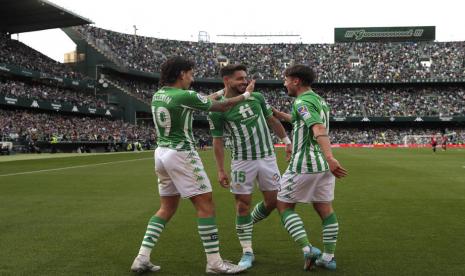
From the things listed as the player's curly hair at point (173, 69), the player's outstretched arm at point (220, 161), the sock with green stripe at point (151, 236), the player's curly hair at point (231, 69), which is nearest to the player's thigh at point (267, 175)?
Result: the player's outstretched arm at point (220, 161)

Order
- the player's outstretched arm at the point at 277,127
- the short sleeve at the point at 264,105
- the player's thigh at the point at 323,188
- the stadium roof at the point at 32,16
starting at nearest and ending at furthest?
the player's thigh at the point at 323,188
the short sleeve at the point at 264,105
the player's outstretched arm at the point at 277,127
the stadium roof at the point at 32,16

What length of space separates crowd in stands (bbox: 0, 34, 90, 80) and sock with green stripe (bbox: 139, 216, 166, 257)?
47946 mm

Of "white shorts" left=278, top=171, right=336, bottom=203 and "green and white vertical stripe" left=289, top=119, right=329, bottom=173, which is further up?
"green and white vertical stripe" left=289, top=119, right=329, bottom=173

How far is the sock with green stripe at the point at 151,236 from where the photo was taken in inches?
206

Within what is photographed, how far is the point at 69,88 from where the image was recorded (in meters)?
59.8

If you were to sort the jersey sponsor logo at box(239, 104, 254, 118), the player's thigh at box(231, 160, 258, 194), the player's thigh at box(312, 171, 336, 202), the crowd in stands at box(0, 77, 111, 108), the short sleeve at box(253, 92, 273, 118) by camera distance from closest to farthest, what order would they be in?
the player's thigh at box(312, 171, 336, 202) → the player's thigh at box(231, 160, 258, 194) → the jersey sponsor logo at box(239, 104, 254, 118) → the short sleeve at box(253, 92, 273, 118) → the crowd in stands at box(0, 77, 111, 108)

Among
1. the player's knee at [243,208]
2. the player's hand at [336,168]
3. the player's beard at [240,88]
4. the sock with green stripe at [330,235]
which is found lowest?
the sock with green stripe at [330,235]

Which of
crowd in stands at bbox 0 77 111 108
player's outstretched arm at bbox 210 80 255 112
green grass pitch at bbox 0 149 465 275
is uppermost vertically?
crowd in stands at bbox 0 77 111 108

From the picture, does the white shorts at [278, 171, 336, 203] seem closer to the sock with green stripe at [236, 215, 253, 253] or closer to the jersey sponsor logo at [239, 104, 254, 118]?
the sock with green stripe at [236, 215, 253, 253]

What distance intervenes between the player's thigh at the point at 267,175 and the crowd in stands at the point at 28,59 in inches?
1890

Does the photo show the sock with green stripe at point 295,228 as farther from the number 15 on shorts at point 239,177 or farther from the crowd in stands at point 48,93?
the crowd in stands at point 48,93

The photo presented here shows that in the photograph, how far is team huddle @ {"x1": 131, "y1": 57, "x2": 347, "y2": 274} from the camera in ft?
16.8

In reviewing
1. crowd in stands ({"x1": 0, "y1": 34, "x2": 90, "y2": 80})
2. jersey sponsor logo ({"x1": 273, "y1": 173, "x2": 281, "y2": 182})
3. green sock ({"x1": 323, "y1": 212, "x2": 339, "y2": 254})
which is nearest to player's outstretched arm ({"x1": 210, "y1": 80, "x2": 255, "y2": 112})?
jersey sponsor logo ({"x1": 273, "y1": 173, "x2": 281, "y2": 182})

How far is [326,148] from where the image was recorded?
192 inches
